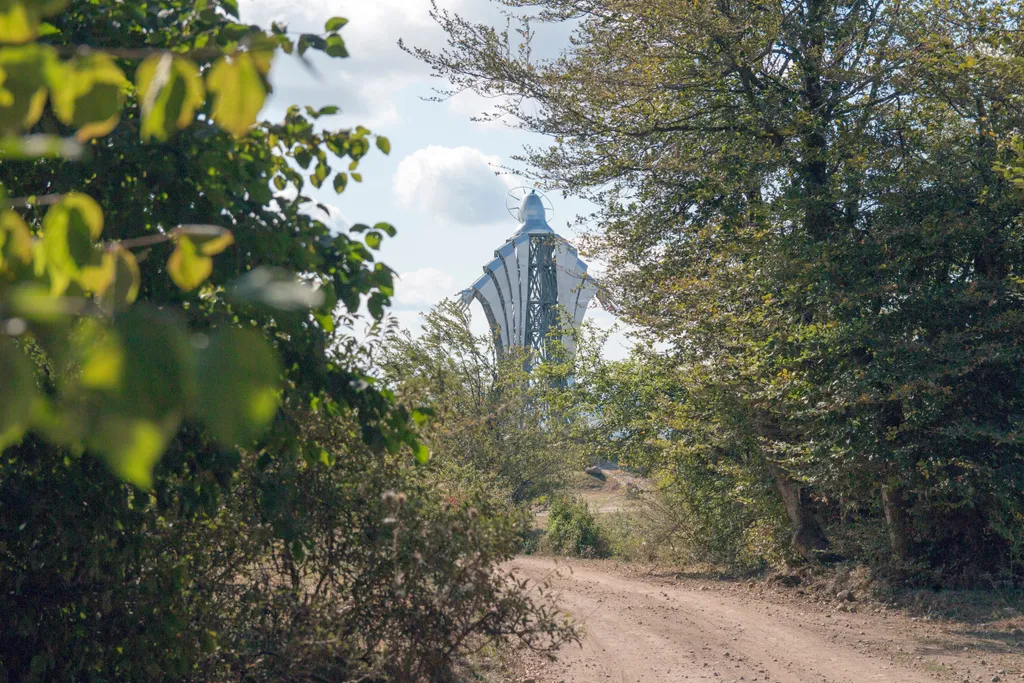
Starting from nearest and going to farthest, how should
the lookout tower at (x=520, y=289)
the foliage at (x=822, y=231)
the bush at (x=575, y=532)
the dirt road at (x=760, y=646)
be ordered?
the dirt road at (x=760, y=646) → the foliage at (x=822, y=231) → the bush at (x=575, y=532) → the lookout tower at (x=520, y=289)

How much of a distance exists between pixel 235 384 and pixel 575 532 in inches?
821

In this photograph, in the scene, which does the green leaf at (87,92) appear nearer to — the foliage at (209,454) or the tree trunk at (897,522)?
the foliage at (209,454)

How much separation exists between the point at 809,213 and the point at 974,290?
2.47 meters

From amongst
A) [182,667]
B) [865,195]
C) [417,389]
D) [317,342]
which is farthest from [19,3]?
[865,195]

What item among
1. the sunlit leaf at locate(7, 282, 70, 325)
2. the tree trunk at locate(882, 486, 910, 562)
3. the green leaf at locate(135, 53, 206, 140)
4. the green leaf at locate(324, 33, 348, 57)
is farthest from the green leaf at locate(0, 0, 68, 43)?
the tree trunk at locate(882, 486, 910, 562)

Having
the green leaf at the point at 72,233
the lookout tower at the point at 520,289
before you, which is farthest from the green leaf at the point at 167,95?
the lookout tower at the point at 520,289

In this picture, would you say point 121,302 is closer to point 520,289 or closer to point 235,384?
point 235,384

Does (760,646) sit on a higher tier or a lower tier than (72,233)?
lower

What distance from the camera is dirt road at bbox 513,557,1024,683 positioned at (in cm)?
782

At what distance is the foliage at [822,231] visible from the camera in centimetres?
1052

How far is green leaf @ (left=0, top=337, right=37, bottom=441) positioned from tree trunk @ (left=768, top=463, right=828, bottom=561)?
44.5 ft

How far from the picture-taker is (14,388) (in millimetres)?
1011

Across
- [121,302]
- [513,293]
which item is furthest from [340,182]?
[513,293]

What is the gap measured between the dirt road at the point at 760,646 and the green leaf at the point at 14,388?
528 centimetres
